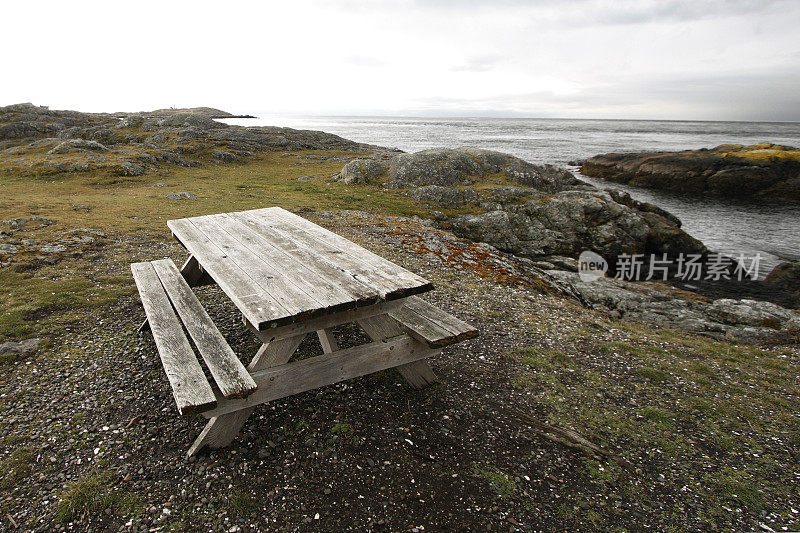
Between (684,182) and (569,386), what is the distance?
4625 centimetres

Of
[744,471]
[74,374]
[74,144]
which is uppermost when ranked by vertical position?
[74,144]

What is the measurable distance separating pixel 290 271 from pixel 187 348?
4.95 feet

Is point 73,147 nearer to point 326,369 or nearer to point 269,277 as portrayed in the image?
point 269,277

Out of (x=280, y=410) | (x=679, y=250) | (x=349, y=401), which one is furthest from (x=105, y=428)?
(x=679, y=250)

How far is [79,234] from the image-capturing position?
1247 centimetres

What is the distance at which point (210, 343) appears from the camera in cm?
489

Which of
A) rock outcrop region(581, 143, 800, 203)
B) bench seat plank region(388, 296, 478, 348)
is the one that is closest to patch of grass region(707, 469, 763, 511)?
bench seat plank region(388, 296, 478, 348)

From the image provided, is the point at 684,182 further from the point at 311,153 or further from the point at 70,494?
the point at 70,494

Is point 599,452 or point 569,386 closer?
point 599,452

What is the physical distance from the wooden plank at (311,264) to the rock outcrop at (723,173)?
4786cm

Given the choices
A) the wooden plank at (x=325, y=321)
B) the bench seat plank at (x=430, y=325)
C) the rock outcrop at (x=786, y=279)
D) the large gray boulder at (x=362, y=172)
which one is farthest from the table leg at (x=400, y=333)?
the large gray boulder at (x=362, y=172)

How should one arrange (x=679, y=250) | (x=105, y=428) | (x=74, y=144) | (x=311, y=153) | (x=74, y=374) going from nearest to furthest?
(x=105, y=428) → (x=74, y=374) → (x=679, y=250) → (x=74, y=144) → (x=311, y=153)

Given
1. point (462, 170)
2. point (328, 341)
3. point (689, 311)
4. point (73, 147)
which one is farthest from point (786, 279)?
Answer: point (73, 147)

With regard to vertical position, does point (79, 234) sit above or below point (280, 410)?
above
